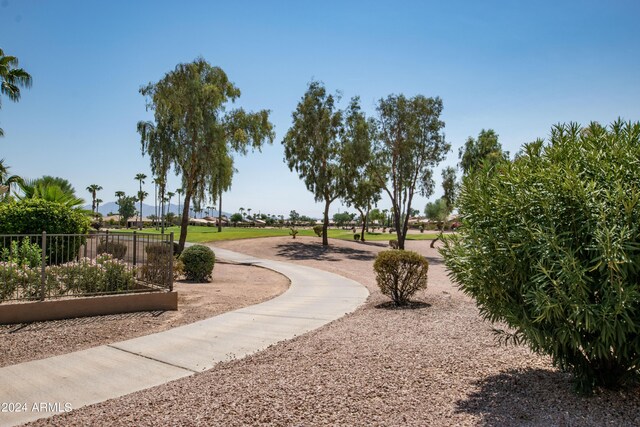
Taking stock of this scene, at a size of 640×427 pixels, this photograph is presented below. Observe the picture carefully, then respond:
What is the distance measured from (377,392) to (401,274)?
6.09 meters

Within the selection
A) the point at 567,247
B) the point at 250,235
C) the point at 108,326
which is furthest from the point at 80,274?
the point at 250,235

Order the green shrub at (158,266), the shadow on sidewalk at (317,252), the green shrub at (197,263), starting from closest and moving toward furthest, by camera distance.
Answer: the green shrub at (158,266), the green shrub at (197,263), the shadow on sidewalk at (317,252)

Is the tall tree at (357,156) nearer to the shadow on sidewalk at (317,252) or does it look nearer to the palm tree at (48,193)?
the shadow on sidewalk at (317,252)

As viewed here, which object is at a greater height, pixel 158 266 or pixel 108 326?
pixel 158 266

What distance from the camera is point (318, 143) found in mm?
36375

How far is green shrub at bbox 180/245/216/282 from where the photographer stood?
52.4ft

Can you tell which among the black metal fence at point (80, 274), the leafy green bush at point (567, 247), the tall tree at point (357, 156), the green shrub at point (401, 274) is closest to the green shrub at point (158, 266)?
the black metal fence at point (80, 274)

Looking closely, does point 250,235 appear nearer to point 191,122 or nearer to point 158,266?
point 191,122

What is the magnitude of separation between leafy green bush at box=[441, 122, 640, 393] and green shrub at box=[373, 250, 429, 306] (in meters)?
5.89

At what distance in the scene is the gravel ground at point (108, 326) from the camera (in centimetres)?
686

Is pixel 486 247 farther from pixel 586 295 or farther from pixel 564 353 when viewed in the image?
pixel 564 353

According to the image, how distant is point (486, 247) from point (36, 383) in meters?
5.43

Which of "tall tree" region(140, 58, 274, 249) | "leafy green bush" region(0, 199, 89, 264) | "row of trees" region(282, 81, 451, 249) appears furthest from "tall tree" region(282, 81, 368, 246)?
"leafy green bush" region(0, 199, 89, 264)

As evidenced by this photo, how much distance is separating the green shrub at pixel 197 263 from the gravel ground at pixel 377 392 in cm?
998
